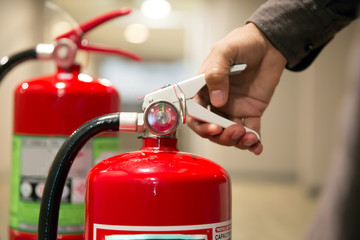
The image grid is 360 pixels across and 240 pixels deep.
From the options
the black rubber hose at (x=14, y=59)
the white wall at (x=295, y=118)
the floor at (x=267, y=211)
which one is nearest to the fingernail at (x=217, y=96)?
the black rubber hose at (x=14, y=59)

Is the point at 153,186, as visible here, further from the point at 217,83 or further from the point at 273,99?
the point at 273,99

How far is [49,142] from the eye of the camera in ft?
2.71

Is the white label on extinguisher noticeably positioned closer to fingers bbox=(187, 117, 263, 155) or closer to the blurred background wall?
fingers bbox=(187, 117, 263, 155)

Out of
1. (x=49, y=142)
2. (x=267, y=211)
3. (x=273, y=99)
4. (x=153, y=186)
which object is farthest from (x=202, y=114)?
(x=273, y=99)

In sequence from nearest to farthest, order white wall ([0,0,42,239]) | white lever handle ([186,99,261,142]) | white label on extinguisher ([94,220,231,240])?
white label on extinguisher ([94,220,231,240]) → white lever handle ([186,99,261,142]) → white wall ([0,0,42,239])

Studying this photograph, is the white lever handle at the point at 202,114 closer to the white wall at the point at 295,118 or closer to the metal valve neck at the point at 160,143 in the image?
the metal valve neck at the point at 160,143

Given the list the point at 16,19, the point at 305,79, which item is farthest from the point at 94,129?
the point at 305,79

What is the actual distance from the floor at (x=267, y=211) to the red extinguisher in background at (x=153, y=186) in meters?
0.96

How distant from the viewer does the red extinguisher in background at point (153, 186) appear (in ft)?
1.78

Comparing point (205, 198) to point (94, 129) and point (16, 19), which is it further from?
point (16, 19)

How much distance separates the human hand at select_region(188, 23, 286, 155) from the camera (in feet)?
2.12

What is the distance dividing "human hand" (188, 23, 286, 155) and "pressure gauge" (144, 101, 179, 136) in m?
0.08

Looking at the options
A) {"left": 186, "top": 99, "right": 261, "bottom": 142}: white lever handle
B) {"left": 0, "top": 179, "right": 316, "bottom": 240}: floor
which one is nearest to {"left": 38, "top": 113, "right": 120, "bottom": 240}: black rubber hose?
{"left": 186, "top": 99, "right": 261, "bottom": 142}: white lever handle

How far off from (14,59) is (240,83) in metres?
0.47
